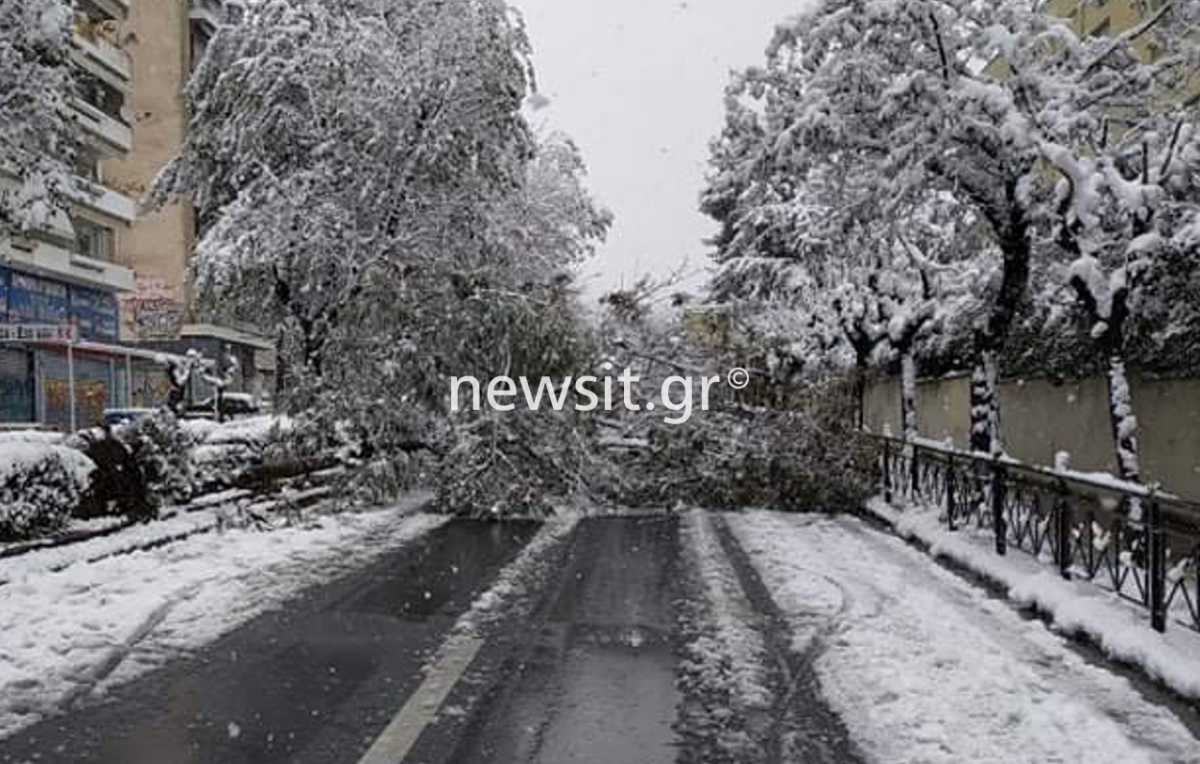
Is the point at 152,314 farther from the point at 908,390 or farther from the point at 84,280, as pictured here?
the point at 908,390

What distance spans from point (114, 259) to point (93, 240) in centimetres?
170

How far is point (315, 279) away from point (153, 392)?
27.7 m

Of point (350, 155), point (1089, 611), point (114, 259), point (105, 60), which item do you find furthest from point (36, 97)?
point (114, 259)

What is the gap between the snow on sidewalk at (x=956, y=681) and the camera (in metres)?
5.55

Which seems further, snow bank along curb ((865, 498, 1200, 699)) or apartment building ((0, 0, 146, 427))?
apartment building ((0, 0, 146, 427))

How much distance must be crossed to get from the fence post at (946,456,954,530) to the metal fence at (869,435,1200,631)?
12 mm

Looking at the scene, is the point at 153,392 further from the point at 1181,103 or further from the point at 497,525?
the point at 1181,103

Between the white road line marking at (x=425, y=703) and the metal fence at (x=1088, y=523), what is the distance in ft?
15.0

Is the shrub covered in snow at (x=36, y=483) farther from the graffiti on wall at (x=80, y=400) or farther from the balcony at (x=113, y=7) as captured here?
the balcony at (x=113, y=7)

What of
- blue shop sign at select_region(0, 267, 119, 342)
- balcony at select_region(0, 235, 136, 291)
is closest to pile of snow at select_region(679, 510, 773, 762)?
balcony at select_region(0, 235, 136, 291)

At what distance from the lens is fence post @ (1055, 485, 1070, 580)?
32.4 ft

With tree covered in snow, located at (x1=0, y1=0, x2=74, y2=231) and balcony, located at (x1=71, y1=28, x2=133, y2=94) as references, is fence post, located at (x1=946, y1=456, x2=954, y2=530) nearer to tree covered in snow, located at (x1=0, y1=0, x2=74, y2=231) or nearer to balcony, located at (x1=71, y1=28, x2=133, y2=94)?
tree covered in snow, located at (x1=0, y1=0, x2=74, y2=231)

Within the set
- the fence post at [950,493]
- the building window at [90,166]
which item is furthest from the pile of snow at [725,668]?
the building window at [90,166]

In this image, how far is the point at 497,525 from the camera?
50.5 feet
